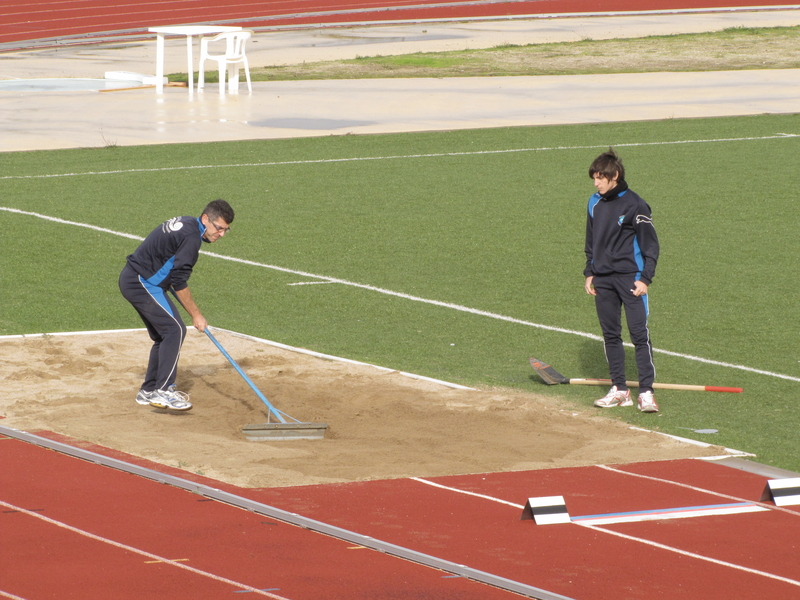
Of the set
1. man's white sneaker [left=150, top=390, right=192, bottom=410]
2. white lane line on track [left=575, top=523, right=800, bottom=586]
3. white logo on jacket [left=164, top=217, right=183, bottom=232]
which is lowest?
man's white sneaker [left=150, top=390, right=192, bottom=410]

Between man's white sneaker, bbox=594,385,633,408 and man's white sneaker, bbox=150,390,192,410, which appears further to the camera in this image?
man's white sneaker, bbox=594,385,633,408

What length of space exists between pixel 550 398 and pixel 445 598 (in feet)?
11.5

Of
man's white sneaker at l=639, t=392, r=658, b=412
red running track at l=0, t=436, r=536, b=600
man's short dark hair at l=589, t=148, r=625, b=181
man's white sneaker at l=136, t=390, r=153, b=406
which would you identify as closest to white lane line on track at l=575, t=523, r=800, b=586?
red running track at l=0, t=436, r=536, b=600

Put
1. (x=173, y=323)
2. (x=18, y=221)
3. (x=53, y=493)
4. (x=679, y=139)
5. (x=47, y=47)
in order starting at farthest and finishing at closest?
(x=47, y=47) → (x=679, y=139) → (x=18, y=221) → (x=173, y=323) → (x=53, y=493)

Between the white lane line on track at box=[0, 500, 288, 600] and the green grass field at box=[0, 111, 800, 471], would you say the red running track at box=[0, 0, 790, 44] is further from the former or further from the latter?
the white lane line on track at box=[0, 500, 288, 600]

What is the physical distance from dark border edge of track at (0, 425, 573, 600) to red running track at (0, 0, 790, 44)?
3117cm

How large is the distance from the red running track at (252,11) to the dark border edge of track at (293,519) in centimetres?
3117

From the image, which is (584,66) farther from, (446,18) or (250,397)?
(250,397)

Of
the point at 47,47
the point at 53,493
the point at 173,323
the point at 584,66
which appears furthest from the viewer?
the point at 47,47

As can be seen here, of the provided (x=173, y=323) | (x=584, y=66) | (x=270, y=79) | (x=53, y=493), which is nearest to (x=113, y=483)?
(x=53, y=493)

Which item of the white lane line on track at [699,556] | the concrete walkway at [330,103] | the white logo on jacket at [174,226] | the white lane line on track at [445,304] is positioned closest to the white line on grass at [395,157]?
the concrete walkway at [330,103]

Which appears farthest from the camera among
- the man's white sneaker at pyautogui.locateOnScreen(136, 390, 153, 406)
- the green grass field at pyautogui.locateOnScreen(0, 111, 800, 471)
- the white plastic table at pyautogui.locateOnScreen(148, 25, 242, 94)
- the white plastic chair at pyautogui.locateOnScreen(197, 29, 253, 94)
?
the white plastic chair at pyautogui.locateOnScreen(197, 29, 253, 94)

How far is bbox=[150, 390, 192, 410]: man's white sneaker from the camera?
27.0 feet

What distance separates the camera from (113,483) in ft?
22.4
